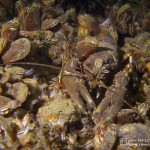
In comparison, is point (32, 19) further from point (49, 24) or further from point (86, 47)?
point (86, 47)

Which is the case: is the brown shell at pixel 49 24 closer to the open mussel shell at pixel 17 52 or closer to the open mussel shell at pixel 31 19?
the open mussel shell at pixel 31 19

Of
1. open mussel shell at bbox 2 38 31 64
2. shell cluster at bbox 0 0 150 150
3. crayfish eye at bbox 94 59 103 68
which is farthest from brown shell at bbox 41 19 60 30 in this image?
crayfish eye at bbox 94 59 103 68

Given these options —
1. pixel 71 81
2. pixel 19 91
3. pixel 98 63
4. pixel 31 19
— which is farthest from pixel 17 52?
pixel 98 63

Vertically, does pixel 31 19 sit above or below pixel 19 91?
above

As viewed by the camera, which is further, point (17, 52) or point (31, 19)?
point (31, 19)

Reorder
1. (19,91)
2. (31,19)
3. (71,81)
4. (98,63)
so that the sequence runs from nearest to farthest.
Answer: (19,91) → (71,81) → (98,63) → (31,19)

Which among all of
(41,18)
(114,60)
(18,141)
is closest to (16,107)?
(18,141)

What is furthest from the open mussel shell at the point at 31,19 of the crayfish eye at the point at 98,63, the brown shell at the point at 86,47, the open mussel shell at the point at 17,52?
the crayfish eye at the point at 98,63

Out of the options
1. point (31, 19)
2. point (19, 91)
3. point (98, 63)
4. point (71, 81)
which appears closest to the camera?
point (19, 91)
